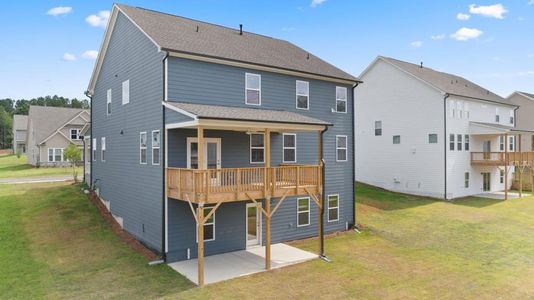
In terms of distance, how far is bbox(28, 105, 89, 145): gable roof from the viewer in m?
41.4

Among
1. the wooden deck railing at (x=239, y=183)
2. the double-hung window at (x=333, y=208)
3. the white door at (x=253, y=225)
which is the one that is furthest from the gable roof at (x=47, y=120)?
the double-hung window at (x=333, y=208)

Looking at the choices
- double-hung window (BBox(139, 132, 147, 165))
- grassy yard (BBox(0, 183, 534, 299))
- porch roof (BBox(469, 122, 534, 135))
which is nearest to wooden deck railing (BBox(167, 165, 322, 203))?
double-hung window (BBox(139, 132, 147, 165))

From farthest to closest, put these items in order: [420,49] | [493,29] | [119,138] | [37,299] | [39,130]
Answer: [39,130] → [420,49] → [493,29] → [119,138] → [37,299]

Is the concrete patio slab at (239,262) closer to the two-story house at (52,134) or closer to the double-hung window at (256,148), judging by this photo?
the double-hung window at (256,148)

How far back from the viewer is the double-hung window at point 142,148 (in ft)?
49.4

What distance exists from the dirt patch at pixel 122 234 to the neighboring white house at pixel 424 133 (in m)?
21.9

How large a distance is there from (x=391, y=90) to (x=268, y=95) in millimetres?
17686

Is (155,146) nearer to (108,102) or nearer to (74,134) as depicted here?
(108,102)

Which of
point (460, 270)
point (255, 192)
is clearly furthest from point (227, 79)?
point (460, 270)

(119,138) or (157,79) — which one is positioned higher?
(157,79)

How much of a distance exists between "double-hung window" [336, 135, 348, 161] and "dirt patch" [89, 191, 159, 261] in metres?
10.3

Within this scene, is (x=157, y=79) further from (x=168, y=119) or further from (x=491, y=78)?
(x=491, y=78)

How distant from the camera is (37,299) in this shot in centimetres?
1013

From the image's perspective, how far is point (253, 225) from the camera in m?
15.9
